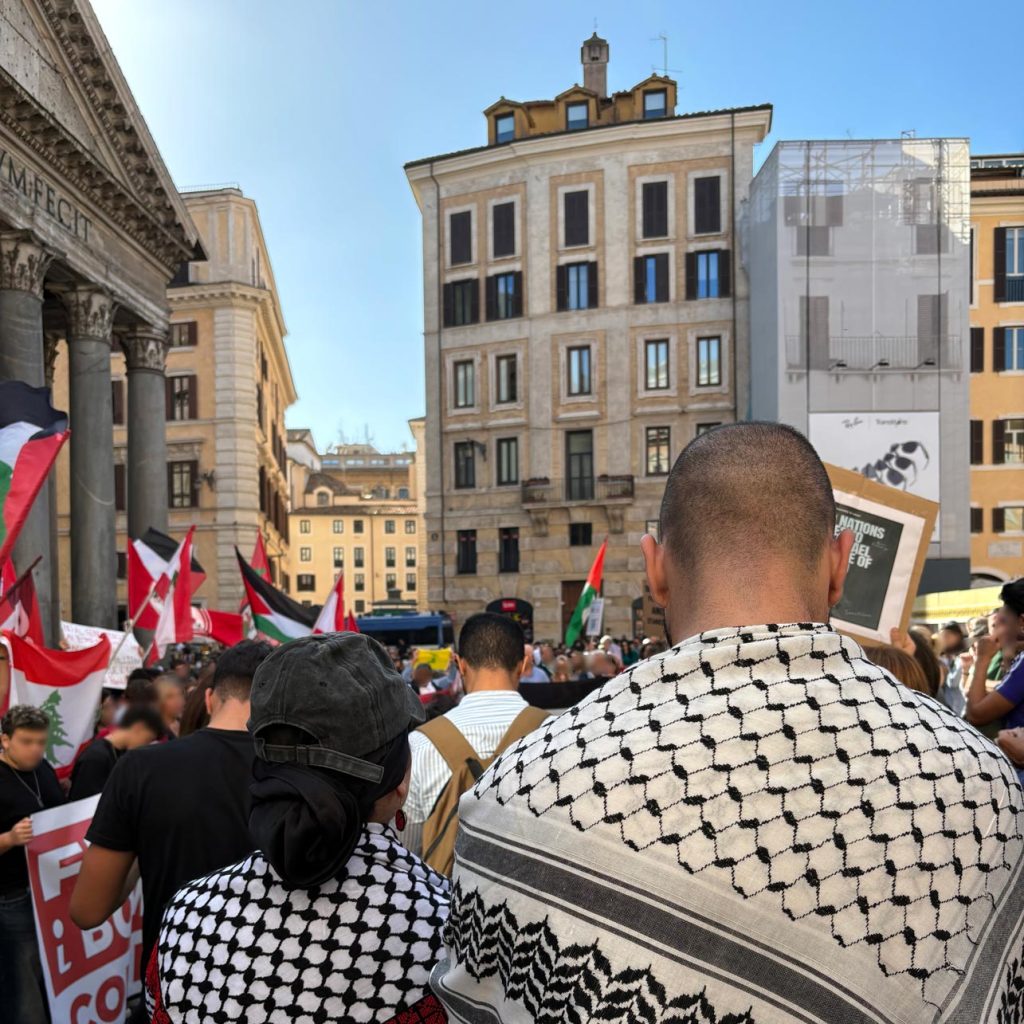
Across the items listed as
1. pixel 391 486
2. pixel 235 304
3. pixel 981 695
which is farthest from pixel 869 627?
pixel 391 486

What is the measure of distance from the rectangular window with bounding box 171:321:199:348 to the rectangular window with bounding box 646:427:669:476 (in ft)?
59.0

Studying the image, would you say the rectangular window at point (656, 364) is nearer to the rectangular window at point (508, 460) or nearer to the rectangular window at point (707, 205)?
the rectangular window at point (707, 205)

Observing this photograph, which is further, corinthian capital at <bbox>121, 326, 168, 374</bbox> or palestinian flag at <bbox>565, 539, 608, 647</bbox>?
corinthian capital at <bbox>121, 326, 168, 374</bbox>

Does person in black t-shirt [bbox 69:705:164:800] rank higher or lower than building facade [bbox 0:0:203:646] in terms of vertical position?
lower

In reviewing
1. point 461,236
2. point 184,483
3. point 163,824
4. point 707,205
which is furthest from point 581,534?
point 163,824

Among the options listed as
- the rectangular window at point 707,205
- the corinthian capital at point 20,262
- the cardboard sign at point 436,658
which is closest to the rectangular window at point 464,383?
the rectangular window at point 707,205

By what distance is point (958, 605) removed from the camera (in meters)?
21.3

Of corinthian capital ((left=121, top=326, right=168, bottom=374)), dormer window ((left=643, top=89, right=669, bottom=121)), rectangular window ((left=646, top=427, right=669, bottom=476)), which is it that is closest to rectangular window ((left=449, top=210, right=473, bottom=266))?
dormer window ((left=643, top=89, right=669, bottom=121))

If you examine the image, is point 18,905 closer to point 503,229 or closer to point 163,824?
point 163,824

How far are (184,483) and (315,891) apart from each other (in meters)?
42.6

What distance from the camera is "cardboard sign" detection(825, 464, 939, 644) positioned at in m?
5.48

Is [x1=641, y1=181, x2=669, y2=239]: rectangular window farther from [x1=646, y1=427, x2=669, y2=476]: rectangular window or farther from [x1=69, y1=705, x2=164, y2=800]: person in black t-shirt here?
[x1=69, y1=705, x2=164, y2=800]: person in black t-shirt

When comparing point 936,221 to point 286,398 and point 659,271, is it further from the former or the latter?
point 286,398

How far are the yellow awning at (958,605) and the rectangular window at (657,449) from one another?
15368mm
